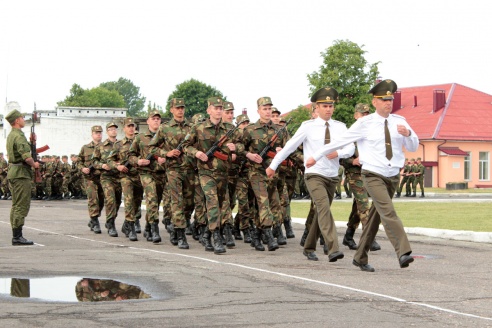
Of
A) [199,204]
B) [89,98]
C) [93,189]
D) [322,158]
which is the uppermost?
[89,98]

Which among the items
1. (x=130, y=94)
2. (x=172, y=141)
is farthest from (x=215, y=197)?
(x=130, y=94)

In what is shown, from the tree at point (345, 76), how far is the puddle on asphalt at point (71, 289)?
6269cm

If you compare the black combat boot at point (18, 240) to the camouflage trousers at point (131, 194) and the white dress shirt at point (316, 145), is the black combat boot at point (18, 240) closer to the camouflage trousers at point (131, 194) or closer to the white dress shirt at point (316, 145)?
the camouflage trousers at point (131, 194)

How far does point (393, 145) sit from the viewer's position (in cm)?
1111

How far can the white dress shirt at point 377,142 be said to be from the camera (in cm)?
1102

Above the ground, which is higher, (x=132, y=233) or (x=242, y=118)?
(x=242, y=118)

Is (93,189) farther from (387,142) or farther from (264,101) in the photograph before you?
(387,142)

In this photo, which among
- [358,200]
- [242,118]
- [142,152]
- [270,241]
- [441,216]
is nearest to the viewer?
[270,241]

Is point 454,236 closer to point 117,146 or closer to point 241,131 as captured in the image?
point 241,131

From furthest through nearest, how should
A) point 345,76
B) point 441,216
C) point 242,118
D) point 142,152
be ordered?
point 345,76
point 441,216
point 242,118
point 142,152

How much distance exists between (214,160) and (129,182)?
3.25 metres

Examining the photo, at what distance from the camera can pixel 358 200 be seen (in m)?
14.2

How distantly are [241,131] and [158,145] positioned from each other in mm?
1520

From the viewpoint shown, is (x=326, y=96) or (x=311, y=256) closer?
(x=326, y=96)
